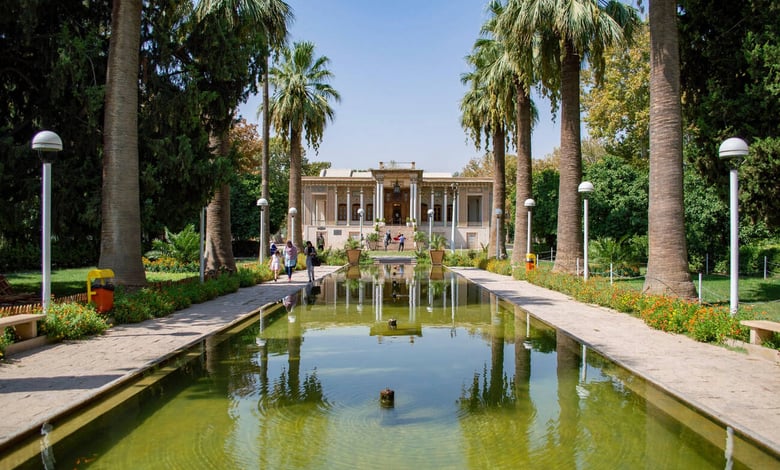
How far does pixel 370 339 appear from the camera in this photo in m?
9.30

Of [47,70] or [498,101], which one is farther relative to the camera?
[498,101]

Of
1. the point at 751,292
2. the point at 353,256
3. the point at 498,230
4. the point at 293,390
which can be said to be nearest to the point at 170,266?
the point at 353,256

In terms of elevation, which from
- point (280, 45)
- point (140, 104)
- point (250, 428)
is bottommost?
point (250, 428)

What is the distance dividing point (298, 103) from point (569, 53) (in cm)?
1384

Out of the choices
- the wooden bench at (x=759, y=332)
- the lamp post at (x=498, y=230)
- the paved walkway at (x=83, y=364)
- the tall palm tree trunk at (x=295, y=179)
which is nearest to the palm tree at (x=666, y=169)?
the wooden bench at (x=759, y=332)

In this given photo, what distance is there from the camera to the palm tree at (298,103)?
26656 millimetres

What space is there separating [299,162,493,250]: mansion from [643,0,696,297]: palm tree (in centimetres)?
3820

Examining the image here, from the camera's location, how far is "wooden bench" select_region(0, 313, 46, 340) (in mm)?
7606

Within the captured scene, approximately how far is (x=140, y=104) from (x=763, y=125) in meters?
14.4

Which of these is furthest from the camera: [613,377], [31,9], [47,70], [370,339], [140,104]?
[140,104]

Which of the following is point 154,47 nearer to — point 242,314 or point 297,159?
point 242,314

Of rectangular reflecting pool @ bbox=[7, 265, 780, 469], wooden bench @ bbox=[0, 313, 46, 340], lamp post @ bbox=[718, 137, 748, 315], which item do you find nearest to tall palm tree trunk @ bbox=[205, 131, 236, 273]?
rectangular reflecting pool @ bbox=[7, 265, 780, 469]

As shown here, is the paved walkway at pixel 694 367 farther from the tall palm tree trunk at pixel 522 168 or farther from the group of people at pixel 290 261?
the tall palm tree trunk at pixel 522 168

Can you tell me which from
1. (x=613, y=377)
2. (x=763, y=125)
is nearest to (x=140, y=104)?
(x=613, y=377)
